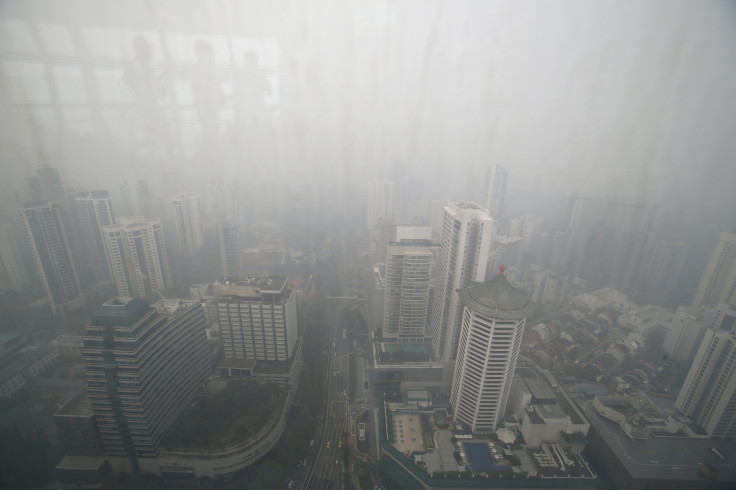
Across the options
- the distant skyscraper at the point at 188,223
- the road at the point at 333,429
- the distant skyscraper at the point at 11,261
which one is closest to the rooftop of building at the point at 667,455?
the road at the point at 333,429

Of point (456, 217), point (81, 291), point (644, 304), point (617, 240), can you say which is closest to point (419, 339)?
point (456, 217)

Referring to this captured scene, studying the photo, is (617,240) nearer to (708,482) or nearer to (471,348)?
(708,482)

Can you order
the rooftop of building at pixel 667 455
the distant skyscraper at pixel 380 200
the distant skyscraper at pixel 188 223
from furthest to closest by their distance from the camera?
the distant skyscraper at pixel 380 200 → the distant skyscraper at pixel 188 223 → the rooftop of building at pixel 667 455

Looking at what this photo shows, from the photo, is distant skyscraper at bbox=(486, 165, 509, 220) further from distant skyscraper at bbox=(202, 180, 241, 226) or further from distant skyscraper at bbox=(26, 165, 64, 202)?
distant skyscraper at bbox=(26, 165, 64, 202)

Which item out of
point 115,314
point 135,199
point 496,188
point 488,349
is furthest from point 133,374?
point 496,188

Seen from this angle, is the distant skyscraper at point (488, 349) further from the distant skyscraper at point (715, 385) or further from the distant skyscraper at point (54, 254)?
the distant skyscraper at point (54, 254)

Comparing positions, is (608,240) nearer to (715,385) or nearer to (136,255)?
(715,385)

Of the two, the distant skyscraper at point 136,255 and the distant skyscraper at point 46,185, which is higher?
the distant skyscraper at point 46,185
